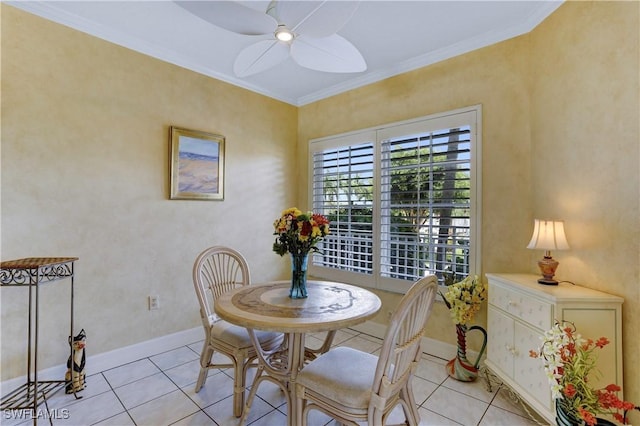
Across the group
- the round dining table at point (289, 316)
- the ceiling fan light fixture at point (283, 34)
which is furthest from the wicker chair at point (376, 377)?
the ceiling fan light fixture at point (283, 34)

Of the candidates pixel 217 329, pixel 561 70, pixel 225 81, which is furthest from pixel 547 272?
pixel 225 81

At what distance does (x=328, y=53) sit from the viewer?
1.88 meters

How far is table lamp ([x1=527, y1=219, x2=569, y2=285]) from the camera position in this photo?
1895 mm

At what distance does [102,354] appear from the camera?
2.48m

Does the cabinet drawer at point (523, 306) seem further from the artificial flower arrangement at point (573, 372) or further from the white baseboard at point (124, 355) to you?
the white baseboard at point (124, 355)

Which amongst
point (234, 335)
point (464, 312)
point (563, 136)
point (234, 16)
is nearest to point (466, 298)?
point (464, 312)

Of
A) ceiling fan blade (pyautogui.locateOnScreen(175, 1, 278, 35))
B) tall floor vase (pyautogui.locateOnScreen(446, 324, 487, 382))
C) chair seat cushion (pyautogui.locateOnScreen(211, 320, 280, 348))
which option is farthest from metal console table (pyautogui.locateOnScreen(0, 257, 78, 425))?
tall floor vase (pyautogui.locateOnScreen(446, 324, 487, 382))

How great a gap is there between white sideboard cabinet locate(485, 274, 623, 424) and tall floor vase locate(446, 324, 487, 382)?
0.40 feet

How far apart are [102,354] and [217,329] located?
124cm

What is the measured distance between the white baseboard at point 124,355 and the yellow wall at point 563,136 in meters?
Result: 2.10

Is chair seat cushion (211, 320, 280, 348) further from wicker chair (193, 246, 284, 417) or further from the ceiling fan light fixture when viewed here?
the ceiling fan light fixture

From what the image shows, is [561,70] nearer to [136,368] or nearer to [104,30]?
[104,30]

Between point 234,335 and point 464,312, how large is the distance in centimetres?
178

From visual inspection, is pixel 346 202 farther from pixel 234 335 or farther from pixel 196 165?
pixel 234 335
